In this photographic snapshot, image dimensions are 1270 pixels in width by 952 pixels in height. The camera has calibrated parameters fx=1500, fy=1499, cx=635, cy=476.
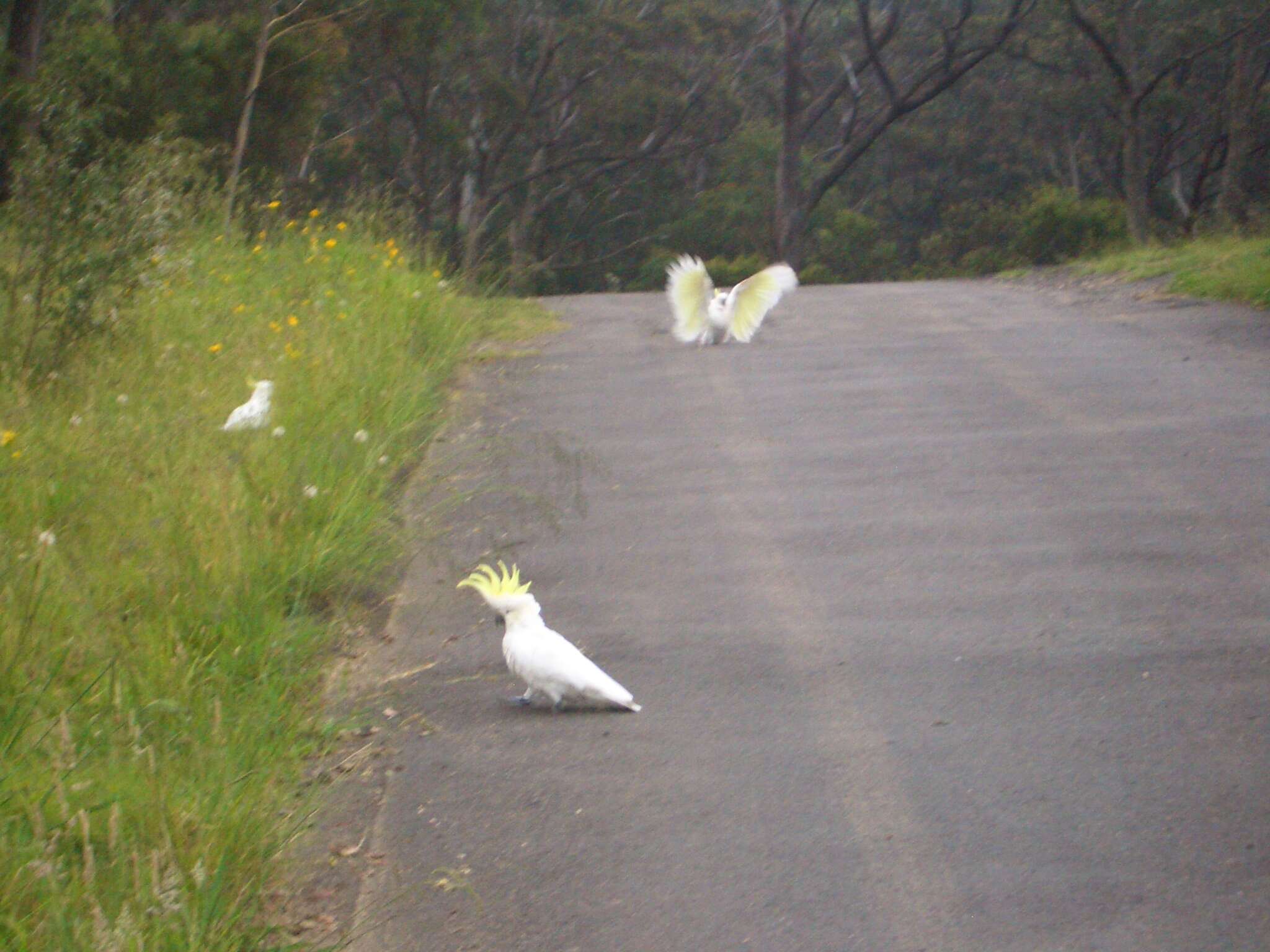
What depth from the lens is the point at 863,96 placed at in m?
29.8

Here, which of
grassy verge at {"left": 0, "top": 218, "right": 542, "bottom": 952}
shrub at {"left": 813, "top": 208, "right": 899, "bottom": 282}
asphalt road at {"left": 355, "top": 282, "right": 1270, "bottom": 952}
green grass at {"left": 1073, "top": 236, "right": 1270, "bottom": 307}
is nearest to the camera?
grassy verge at {"left": 0, "top": 218, "right": 542, "bottom": 952}

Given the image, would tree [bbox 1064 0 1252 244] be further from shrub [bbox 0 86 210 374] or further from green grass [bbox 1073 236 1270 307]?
shrub [bbox 0 86 210 374]

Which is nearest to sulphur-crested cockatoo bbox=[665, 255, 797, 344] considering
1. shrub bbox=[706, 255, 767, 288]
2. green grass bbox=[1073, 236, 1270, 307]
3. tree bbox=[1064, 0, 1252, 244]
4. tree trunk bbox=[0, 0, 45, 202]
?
green grass bbox=[1073, 236, 1270, 307]

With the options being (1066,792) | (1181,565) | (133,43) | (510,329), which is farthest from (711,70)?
(1066,792)

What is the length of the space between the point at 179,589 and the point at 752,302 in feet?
21.9

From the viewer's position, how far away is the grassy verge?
2.98 metres

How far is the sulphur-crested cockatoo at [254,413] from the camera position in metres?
6.02

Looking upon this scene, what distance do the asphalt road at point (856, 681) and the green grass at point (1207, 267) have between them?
3347 mm

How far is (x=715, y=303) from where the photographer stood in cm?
1041

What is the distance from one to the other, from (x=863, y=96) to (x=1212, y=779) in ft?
89.9

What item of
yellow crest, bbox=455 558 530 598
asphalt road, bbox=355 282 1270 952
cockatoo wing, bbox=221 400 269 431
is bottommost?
asphalt road, bbox=355 282 1270 952

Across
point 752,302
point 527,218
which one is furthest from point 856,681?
point 527,218

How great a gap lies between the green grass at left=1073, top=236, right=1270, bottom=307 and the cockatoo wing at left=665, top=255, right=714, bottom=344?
4.14m

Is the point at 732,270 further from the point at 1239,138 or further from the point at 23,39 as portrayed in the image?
the point at 23,39
